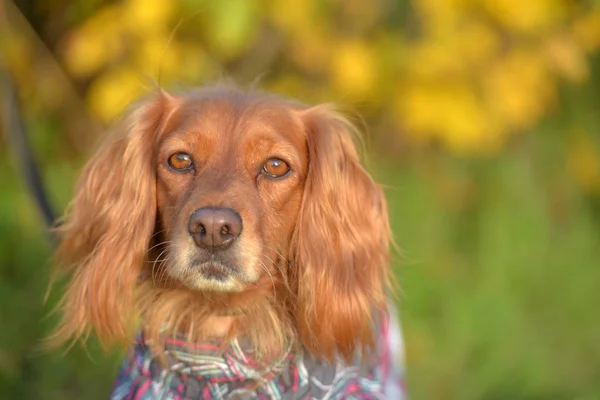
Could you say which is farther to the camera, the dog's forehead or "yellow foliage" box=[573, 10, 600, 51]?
"yellow foliage" box=[573, 10, 600, 51]

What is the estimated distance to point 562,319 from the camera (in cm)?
417

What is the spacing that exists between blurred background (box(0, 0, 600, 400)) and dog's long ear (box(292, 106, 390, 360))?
0.46 meters

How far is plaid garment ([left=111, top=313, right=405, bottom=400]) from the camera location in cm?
231

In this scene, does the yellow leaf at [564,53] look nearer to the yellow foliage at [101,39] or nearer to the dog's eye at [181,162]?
the yellow foliage at [101,39]

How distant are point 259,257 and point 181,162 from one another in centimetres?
36

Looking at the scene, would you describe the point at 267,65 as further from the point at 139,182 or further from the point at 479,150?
the point at 139,182

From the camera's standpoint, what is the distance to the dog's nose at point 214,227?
6.81 ft

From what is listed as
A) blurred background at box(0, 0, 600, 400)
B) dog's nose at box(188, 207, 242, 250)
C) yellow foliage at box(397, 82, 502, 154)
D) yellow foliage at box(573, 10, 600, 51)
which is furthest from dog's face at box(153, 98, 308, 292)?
yellow foliage at box(573, 10, 600, 51)

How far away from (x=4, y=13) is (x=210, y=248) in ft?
7.55

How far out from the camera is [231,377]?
233cm

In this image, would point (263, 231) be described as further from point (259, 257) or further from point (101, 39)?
point (101, 39)

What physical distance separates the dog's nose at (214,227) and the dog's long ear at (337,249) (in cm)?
33

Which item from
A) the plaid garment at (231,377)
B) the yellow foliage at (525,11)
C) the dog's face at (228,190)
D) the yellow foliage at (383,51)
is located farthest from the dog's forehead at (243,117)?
the yellow foliage at (525,11)

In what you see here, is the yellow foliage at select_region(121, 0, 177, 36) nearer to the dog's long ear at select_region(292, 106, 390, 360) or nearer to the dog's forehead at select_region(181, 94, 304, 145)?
the dog's forehead at select_region(181, 94, 304, 145)
